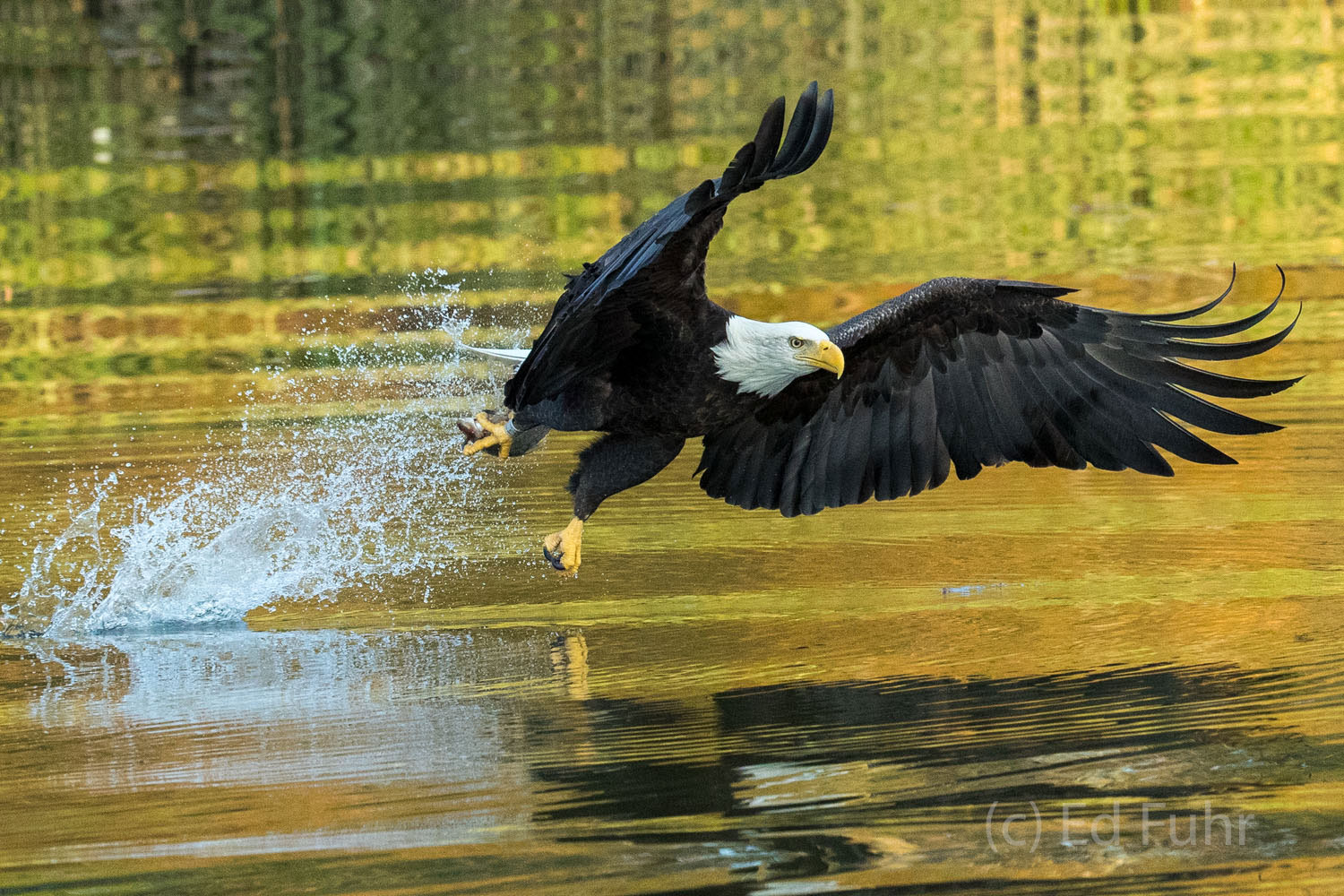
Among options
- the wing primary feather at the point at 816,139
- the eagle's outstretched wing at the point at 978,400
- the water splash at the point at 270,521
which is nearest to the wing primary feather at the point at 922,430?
the eagle's outstretched wing at the point at 978,400

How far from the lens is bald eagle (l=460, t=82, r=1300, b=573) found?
508 cm

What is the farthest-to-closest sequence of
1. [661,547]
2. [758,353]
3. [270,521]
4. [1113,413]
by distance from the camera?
[270,521] → [661,547] → [1113,413] → [758,353]

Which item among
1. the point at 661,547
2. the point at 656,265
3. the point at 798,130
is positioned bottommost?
the point at 661,547

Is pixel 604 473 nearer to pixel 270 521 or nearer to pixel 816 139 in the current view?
pixel 270 521

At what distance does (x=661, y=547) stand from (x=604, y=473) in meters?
0.86

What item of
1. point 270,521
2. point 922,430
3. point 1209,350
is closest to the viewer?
point 1209,350

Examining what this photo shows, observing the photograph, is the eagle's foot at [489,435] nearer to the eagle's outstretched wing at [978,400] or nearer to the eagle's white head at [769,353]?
the eagle's outstretched wing at [978,400]

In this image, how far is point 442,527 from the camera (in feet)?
22.4

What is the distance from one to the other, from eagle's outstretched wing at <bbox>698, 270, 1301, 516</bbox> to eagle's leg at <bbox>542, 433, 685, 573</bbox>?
14.7 inches

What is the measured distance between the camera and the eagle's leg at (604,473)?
219 inches

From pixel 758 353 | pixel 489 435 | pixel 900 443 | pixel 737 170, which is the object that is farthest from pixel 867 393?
pixel 737 170

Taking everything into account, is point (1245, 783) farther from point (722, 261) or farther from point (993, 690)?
point (722, 261)

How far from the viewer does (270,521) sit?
656 centimetres

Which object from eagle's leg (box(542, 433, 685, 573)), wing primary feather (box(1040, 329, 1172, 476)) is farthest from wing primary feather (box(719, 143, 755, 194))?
wing primary feather (box(1040, 329, 1172, 476))
